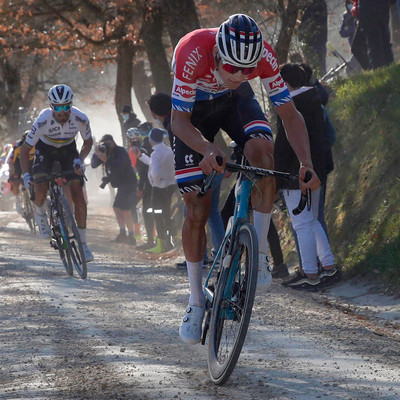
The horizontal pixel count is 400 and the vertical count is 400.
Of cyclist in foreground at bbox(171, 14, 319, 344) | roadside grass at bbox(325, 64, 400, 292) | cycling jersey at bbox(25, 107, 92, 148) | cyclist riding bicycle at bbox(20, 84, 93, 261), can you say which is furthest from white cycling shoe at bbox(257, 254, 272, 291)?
cycling jersey at bbox(25, 107, 92, 148)

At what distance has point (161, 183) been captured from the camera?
14570 millimetres

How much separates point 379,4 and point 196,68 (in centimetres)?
773

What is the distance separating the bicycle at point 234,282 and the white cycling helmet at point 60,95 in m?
5.62

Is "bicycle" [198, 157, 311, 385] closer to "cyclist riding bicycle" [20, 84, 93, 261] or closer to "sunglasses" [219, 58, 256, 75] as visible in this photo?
"sunglasses" [219, 58, 256, 75]

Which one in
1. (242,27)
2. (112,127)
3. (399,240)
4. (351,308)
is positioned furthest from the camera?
(112,127)

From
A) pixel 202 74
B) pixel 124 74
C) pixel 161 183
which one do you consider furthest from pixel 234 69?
pixel 124 74

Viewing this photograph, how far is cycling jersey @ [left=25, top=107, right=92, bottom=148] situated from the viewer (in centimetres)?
1084

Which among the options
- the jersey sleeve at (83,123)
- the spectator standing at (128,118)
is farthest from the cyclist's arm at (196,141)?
the spectator standing at (128,118)

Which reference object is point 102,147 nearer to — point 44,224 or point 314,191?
point 44,224

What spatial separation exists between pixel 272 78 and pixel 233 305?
1.52m

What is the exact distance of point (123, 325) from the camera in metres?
7.37

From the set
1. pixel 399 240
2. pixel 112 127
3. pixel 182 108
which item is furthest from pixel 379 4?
pixel 112 127

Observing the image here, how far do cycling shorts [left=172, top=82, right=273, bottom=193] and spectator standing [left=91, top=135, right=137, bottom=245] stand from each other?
1145 centimetres

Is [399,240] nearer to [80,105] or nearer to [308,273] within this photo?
[308,273]
